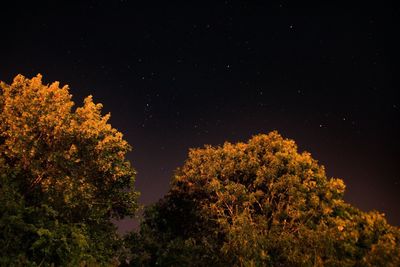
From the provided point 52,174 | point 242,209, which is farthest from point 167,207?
point 52,174

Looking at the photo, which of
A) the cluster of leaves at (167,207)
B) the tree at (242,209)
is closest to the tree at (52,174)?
the cluster of leaves at (167,207)

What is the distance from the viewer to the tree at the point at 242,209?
26423 millimetres

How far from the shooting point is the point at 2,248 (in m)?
22.0

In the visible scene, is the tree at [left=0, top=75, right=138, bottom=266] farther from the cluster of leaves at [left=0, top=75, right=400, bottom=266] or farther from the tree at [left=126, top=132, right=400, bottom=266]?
the tree at [left=126, top=132, right=400, bottom=266]

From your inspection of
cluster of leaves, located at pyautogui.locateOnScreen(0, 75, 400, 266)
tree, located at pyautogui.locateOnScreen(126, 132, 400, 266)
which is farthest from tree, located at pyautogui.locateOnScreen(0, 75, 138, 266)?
tree, located at pyautogui.locateOnScreen(126, 132, 400, 266)

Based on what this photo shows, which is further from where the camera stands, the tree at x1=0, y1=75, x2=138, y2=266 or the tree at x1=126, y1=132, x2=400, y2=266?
the tree at x1=126, y1=132, x2=400, y2=266

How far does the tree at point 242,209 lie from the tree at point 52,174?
663cm

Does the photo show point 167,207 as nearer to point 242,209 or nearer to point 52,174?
point 242,209

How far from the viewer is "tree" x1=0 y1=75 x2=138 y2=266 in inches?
899

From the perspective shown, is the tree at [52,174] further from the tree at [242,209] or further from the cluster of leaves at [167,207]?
the tree at [242,209]

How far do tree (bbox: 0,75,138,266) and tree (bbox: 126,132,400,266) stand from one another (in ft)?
21.8

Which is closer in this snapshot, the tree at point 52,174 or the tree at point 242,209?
the tree at point 52,174

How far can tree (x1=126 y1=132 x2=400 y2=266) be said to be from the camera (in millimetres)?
26423

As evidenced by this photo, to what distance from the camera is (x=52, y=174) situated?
24500mm
